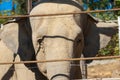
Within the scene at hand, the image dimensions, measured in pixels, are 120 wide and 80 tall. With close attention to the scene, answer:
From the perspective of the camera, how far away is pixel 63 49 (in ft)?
18.1

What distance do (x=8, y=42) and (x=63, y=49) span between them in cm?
105

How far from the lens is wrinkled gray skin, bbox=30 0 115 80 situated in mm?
5465

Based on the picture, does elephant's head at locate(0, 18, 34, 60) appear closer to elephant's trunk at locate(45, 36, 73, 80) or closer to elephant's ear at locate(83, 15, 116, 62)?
elephant's trunk at locate(45, 36, 73, 80)

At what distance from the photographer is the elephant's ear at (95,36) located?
21.7 ft

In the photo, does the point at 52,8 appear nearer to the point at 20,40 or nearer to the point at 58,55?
the point at 20,40

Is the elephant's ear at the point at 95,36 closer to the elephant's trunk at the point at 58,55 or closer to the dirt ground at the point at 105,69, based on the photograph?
the elephant's trunk at the point at 58,55

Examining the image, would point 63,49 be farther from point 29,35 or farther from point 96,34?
point 96,34

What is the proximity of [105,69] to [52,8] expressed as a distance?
6.77m

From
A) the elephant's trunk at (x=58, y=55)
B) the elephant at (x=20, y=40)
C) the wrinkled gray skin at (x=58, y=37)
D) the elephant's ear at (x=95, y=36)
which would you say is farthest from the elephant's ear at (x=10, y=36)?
the elephant's ear at (x=95, y=36)

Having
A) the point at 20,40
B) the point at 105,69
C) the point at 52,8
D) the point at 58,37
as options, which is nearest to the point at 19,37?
the point at 20,40

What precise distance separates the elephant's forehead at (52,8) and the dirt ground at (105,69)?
19.8ft

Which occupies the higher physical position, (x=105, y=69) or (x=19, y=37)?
(x=19, y=37)

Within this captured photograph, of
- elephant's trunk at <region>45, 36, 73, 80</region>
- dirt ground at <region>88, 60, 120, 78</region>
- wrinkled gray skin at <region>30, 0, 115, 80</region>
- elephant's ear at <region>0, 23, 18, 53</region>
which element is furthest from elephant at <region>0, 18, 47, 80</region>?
dirt ground at <region>88, 60, 120, 78</region>

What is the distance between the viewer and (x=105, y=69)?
12.7 meters
